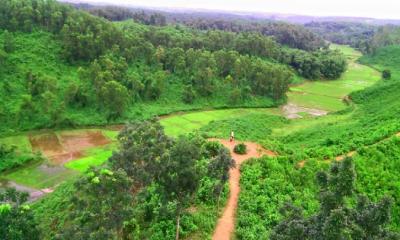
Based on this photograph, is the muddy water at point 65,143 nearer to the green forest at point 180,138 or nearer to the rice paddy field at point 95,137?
the rice paddy field at point 95,137

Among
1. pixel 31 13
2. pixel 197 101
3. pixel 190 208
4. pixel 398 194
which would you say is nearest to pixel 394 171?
pixel 398 194

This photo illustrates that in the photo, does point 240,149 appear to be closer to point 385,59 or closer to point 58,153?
point 58,153

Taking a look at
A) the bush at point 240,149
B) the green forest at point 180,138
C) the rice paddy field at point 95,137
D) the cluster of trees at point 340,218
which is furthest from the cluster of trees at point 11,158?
the cluster of trees at point 340,218

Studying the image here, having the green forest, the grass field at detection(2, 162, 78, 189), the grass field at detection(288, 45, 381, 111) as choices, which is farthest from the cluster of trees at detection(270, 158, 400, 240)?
the grass field at detection(288, 45, 381, 111)

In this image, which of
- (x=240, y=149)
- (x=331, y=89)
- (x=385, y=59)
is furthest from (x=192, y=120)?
(x=385, y=59)

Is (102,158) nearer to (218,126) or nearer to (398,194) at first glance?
(218,126)

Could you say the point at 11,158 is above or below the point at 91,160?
above

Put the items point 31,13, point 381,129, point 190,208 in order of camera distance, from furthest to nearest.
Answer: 1. point 31,13
2. point 381,129
3. point 190,208

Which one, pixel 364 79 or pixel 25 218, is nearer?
pixel 25 218
